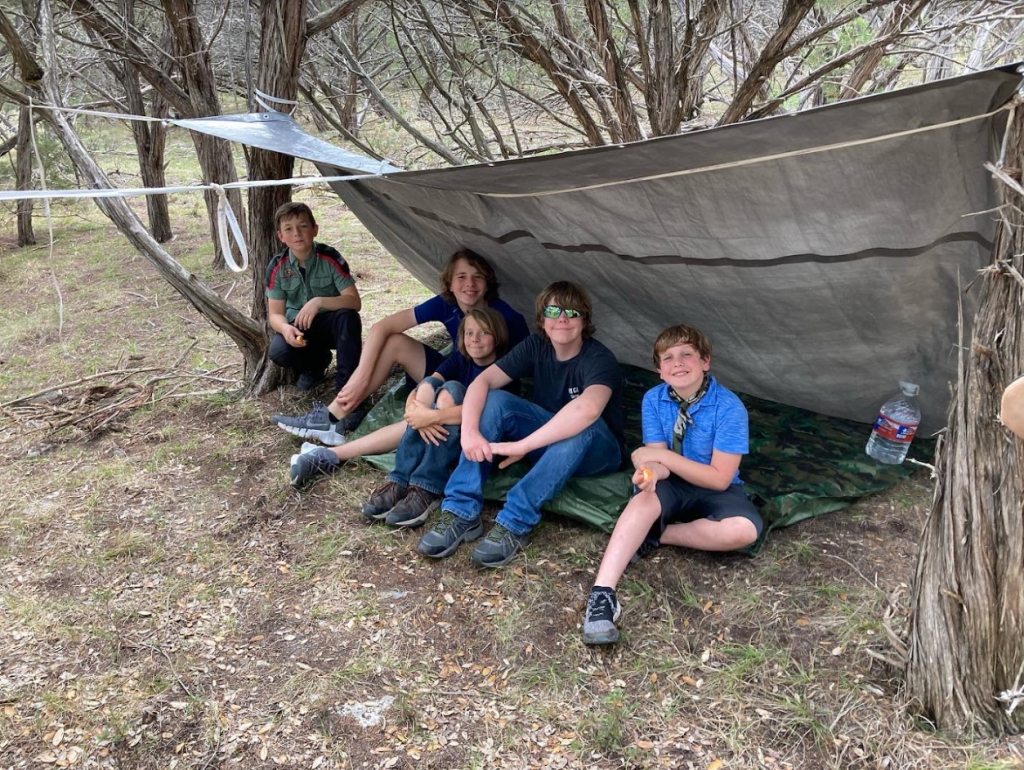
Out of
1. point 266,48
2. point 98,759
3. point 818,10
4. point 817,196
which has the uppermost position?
point 818,10

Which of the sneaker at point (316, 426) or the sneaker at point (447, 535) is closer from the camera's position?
the sneaker at point (447, 535)

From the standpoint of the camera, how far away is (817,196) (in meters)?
1.67

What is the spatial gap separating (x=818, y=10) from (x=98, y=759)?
465 centimetres

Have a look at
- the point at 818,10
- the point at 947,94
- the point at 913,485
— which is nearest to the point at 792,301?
the point at 913,485

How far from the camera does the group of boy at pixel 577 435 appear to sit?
1.95 m

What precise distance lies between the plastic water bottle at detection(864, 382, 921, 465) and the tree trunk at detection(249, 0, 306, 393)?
235cm

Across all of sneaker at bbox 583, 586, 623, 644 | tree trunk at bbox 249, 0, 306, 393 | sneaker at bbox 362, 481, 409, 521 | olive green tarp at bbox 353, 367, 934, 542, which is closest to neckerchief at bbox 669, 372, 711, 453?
olive green tarp at bbox 353, 367, 934, 542

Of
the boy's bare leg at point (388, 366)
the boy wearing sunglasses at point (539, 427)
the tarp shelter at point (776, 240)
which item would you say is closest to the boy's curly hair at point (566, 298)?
the boy wearing sunglasses at point (539, 427)

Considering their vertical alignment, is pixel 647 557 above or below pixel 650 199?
below

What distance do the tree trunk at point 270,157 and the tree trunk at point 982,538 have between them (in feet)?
8.09

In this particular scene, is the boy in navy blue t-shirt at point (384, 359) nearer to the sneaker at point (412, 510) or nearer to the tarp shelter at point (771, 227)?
the tarp shelter at point (771, 227)

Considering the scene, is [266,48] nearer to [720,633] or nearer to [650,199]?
[650,199]

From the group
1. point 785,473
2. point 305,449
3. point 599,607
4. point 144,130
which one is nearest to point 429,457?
point 305,449

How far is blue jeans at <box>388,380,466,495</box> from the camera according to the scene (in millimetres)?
2350
